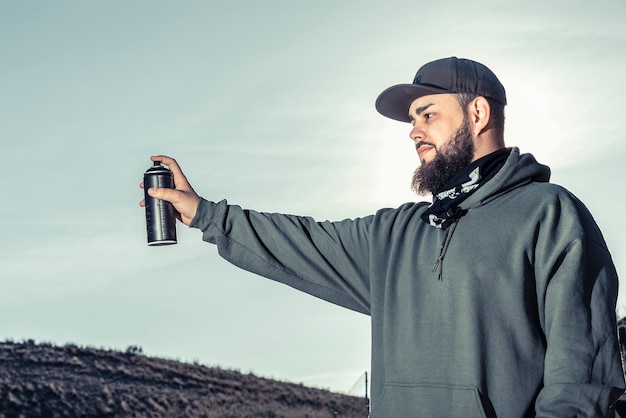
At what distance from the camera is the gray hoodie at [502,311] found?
3807 mm

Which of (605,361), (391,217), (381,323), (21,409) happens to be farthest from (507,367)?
(21,409)

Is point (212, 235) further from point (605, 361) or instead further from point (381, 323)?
point (605, 361)

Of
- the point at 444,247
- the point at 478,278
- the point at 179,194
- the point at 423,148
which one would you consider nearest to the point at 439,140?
the point at 423,148

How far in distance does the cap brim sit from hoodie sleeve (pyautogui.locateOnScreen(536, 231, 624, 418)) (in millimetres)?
1017

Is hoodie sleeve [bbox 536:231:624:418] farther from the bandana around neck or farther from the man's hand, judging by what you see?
the man's hand

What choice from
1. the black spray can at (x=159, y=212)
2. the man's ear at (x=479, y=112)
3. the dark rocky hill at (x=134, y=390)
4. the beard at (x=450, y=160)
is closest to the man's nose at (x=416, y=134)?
the beard at (x=450, y=160)

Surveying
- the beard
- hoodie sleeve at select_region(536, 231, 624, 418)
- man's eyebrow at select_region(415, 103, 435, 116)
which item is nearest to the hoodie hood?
the beard

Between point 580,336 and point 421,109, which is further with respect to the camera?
point 421,109

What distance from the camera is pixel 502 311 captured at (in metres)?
3.91

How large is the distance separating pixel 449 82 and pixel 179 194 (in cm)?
142

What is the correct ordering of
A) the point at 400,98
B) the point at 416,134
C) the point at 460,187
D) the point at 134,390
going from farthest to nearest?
the point at 134,390, the point at 400,98, the point at 416,134, the point at 460,187

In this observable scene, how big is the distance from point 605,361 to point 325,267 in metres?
1.48

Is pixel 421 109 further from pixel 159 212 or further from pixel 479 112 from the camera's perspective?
pixel 159 212

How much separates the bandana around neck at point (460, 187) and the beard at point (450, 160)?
63 mm
